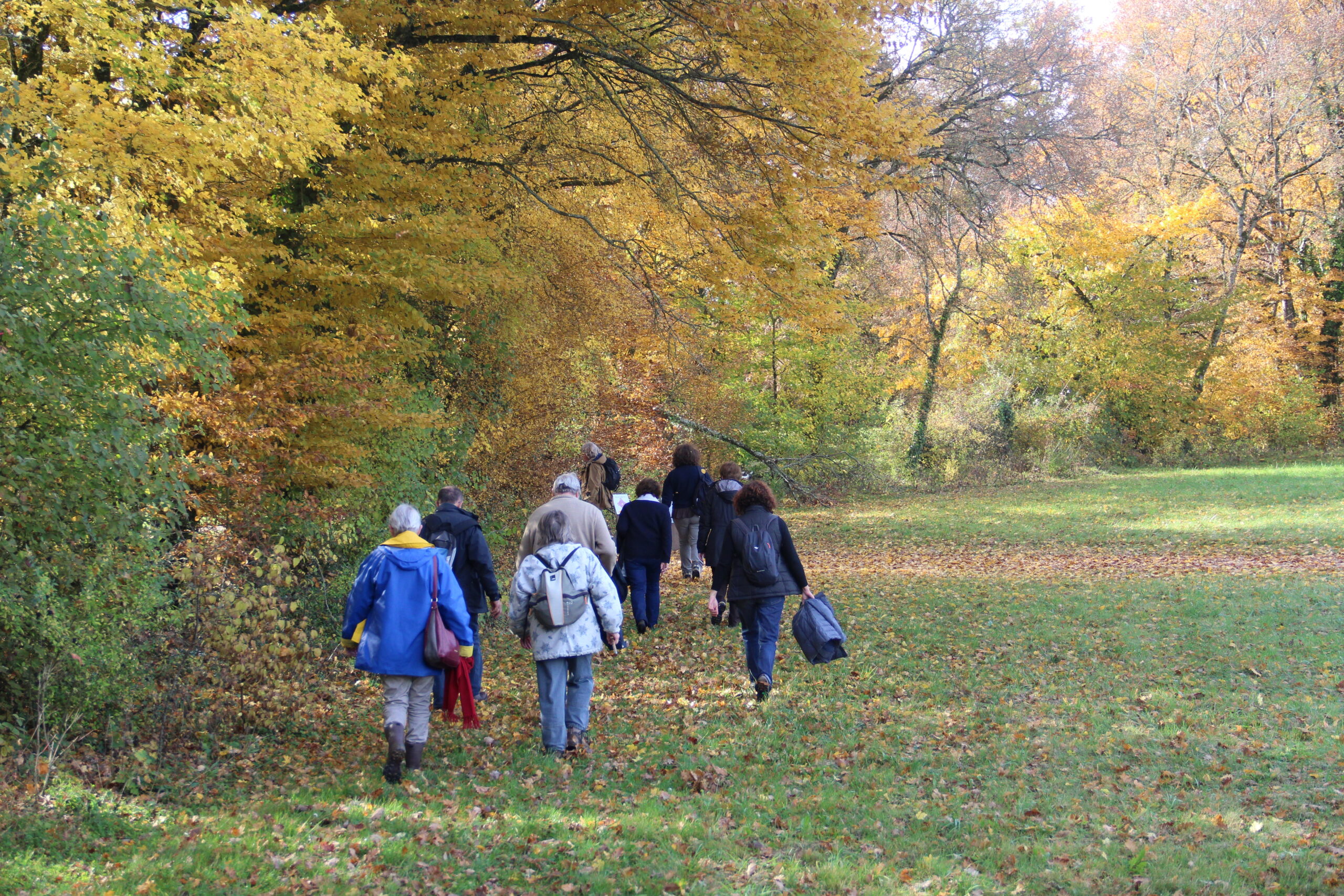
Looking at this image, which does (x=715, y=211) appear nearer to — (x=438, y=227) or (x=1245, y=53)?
(x=438, y=227)

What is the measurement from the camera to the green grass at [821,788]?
4578 millimetres

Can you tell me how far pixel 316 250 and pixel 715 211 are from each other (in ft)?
14.6

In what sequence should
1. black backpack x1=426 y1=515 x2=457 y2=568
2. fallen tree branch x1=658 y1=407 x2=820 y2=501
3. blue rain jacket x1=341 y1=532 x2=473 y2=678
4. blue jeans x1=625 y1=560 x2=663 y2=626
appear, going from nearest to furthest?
1. blue rain jacket x1=341 y1=532 x2=473 y2=678
2. black backpack x1=426 y1=515 x2=457 y2=568
3. blue jeans x1=625 y1=560 x2=663 y2=626
4. fallen tree branch x1=658 y1=407 x2=820 y2=501

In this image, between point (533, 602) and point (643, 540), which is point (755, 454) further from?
point (533, 602)

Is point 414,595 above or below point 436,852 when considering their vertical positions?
above

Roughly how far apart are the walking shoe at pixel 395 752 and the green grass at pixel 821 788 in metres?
0.16

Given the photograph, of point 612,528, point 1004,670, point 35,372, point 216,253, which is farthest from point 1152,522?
point 35,372

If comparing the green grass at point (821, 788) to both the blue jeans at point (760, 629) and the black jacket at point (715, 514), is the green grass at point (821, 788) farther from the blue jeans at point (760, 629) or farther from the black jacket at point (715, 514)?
the black jacket at point (715, 514)

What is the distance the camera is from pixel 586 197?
15414 millimetres

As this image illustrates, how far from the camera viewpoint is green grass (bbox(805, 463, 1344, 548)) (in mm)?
18031

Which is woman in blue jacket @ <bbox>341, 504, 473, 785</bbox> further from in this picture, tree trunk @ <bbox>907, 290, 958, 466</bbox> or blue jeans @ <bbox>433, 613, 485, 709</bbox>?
tree trunk @ <bbox>907, 290, 958, 466</bbox>

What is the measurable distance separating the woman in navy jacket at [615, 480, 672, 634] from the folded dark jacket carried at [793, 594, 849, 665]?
3.06m

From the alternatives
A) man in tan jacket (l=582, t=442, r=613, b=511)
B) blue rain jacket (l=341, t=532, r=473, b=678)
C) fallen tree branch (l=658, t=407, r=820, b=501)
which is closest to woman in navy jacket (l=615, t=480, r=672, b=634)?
man in tan jacket (l=582, t=442, r=613, b=511)

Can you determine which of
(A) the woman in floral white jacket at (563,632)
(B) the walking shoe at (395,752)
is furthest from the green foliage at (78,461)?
(A) the woman in floral white jacket at (563,632)
